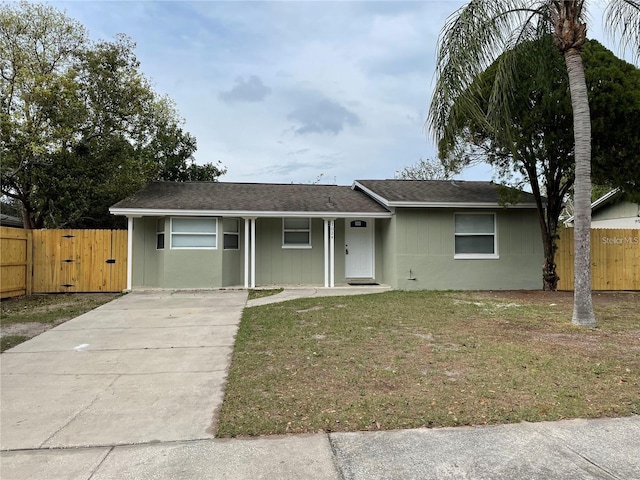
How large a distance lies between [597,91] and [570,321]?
19.5ft

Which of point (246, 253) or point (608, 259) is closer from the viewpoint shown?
point (246, 253)

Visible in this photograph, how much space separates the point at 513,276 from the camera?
44.0 feet

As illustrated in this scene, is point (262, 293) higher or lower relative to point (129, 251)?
lower

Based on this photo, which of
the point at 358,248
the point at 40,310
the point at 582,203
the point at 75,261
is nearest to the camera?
the point at 582,203

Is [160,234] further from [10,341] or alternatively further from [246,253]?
[10,341]

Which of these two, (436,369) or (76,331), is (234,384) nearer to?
(436,369)

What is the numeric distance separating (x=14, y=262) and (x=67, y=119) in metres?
4.85

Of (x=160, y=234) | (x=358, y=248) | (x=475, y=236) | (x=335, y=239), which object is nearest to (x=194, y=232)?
(x=160, y=234)

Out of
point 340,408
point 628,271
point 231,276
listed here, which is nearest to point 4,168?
point 231,276

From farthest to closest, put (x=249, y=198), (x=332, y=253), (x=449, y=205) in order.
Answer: (x=249, y=198), (x=332, y=253), (x=449, y=205)

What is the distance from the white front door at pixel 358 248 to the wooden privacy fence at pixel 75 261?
23.3 ft

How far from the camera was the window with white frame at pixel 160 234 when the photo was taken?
1327 cm

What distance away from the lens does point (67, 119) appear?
1341 centimetres

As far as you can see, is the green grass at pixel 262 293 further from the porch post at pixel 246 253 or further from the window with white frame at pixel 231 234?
the window with white frame at pixel 231 234
